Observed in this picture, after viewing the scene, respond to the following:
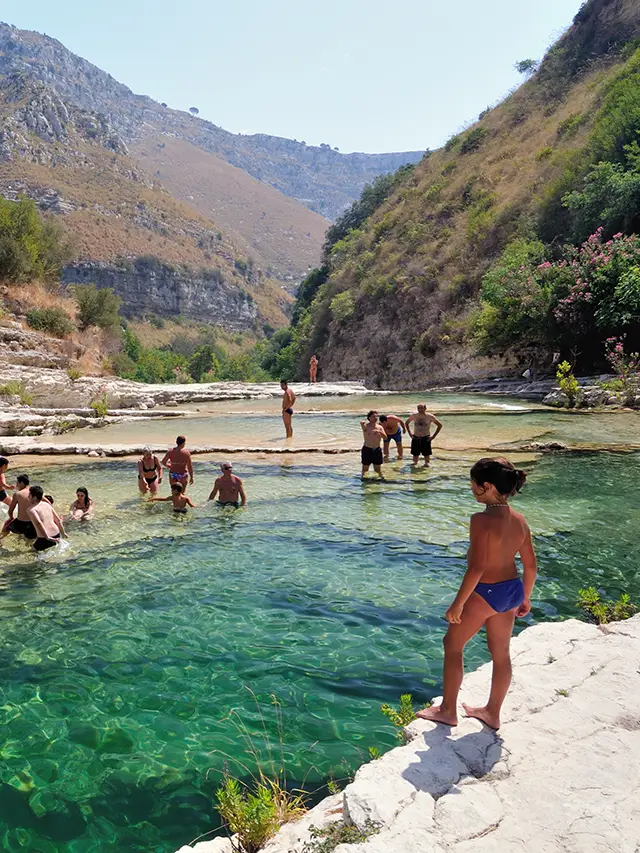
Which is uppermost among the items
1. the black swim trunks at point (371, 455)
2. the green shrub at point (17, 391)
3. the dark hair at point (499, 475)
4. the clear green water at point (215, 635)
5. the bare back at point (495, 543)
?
the green shrub at point (17, 391)

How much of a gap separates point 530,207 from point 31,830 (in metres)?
37.9

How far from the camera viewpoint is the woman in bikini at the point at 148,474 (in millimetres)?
10672

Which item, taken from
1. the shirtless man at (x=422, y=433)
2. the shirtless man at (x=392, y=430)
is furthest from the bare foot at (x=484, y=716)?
the shirtless man at (x=392, y=430)

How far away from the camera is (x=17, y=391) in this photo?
874 inches

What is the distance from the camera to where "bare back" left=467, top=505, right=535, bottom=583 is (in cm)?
332

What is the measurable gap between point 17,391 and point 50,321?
10263mm

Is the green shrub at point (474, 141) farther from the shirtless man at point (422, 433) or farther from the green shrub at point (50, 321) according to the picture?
the shirtless man at point (422, 433)

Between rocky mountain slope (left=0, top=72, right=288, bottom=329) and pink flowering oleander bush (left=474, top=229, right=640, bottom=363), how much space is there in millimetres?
71232

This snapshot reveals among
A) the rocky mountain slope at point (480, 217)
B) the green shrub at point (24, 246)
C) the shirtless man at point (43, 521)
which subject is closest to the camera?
the shirtless man at point (43, 521)

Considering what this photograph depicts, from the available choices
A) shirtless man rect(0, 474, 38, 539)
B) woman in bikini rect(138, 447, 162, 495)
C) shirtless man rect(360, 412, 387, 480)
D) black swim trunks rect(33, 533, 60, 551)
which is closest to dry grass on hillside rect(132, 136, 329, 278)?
shirtless man rect(360, 412, 387, 480)

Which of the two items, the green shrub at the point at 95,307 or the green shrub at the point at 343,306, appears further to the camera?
the green shrub at the point at 343,306

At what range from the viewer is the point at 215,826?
3268 mm

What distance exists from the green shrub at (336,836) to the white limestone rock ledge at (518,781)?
0.11ft

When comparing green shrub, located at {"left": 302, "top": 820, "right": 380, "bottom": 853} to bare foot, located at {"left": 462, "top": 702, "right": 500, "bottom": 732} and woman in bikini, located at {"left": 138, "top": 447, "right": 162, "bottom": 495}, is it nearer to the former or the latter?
bare foot, located at {"left": 462, "top": 702, "right": 500, "bottom": 732}
